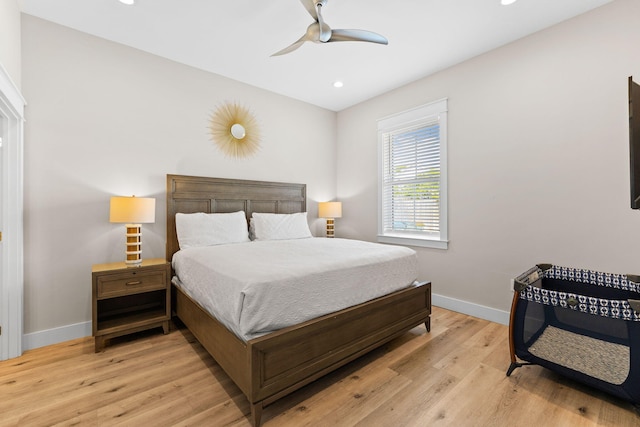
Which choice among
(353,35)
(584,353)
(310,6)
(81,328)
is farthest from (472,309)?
(81,328)

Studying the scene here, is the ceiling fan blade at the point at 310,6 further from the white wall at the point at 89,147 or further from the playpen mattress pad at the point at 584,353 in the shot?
the playpen mattress pad at the point at 584,353

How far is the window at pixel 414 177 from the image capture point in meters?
3.35

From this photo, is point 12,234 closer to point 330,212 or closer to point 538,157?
point 330,212

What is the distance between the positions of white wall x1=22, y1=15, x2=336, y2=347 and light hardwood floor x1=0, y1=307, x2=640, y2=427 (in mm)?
625

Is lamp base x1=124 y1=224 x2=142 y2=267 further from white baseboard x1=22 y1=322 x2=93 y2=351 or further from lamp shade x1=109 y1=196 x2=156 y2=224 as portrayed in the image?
white baseboard x1=22 y1=322 x2=93 y2=351

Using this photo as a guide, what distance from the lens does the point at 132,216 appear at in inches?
97.3

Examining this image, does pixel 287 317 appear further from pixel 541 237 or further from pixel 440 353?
pixel 541 237

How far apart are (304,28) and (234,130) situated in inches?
60.4

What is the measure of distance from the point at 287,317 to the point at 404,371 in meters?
Answer: 1.04

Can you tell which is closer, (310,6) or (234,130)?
(310,6)

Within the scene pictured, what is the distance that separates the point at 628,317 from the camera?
154 centimetres

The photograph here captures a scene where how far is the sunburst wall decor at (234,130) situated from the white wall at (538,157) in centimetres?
218

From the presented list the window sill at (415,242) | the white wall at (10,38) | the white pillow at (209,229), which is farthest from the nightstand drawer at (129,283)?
the window sill at (415,242)

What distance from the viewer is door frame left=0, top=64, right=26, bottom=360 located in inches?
86.1
